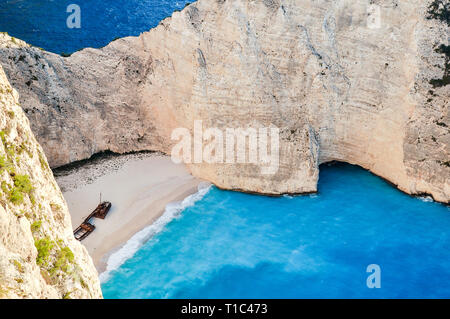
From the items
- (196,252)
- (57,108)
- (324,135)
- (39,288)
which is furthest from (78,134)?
(39,288)

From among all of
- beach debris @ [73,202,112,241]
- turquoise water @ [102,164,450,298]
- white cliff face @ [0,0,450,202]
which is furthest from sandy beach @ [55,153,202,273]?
white cliff face @ [0,0,450,202]

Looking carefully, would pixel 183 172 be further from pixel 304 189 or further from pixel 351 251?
pixel 351 251

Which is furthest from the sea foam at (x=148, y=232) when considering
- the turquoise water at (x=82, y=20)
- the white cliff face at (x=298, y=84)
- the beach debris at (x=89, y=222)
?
the turquoise water at (x=82, y=20)

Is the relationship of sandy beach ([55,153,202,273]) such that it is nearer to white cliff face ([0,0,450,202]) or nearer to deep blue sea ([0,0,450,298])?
deep blue sea ([0,0,450,298])

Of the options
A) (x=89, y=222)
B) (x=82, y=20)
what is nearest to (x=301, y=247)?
(x=89, y=222)

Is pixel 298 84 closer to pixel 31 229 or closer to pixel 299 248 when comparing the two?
pixel 299 248
